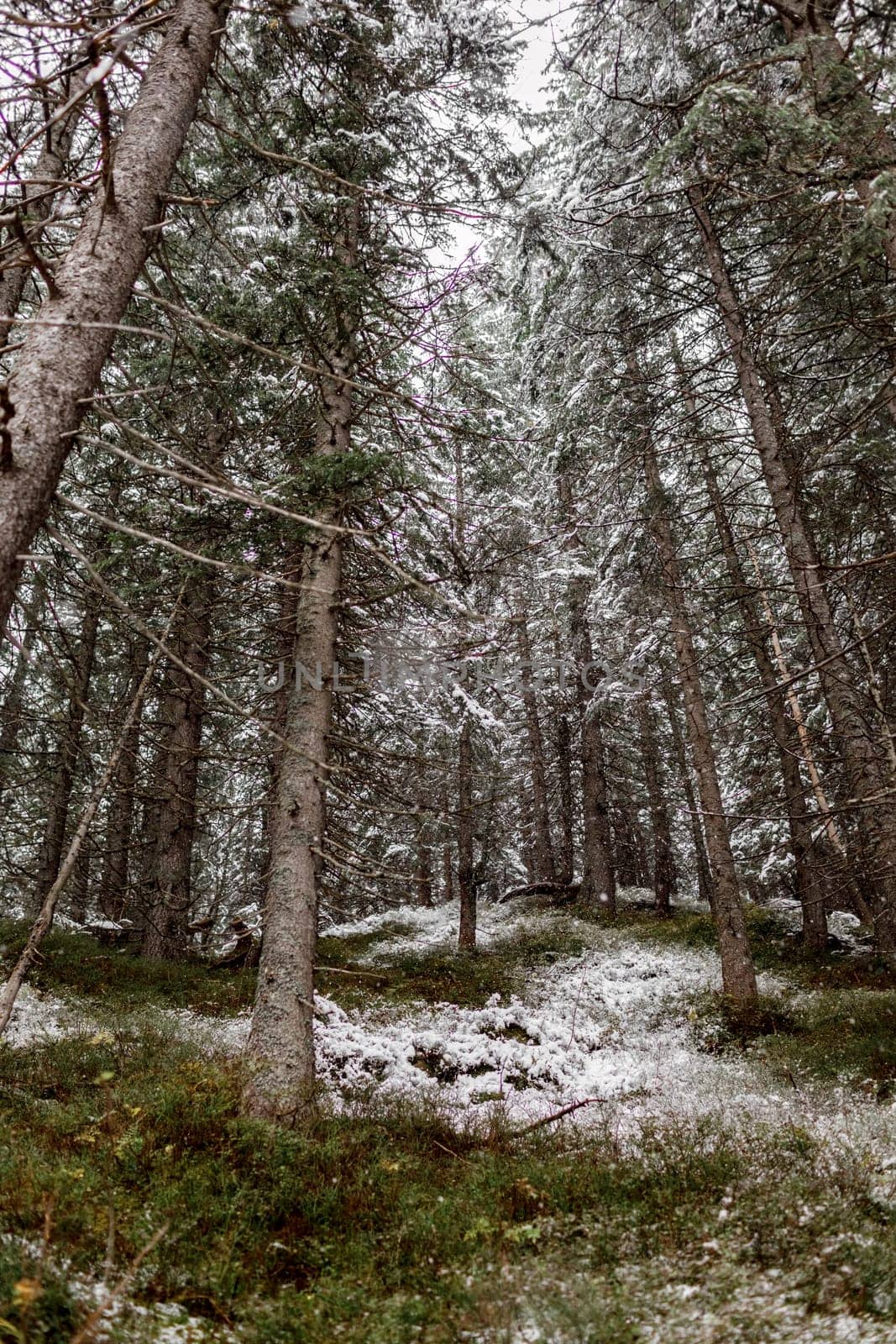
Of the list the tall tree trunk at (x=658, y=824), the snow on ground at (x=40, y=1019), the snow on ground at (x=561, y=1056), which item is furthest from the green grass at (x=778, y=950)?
the snow on ground at (x=40, y=1019)

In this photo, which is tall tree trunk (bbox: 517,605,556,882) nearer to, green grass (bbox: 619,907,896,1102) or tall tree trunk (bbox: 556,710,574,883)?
tall tree trunk (bbox: 556,710,574,883)

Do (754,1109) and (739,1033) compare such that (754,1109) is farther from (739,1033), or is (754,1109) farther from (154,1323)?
(154,1323)

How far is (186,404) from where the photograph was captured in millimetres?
8500

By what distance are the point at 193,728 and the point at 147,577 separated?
5.14 metres


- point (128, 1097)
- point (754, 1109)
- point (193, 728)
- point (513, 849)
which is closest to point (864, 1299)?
point (754, 1109)

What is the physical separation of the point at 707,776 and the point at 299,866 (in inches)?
316

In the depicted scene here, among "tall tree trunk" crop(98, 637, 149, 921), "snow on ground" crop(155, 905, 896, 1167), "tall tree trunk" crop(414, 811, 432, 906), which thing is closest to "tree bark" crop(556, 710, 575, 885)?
"tall tree trunk" crop(414, 811, 432, 906)

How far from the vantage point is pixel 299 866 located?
655 centimetres

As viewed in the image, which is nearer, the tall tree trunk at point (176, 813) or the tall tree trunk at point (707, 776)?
the tall tree trunk at point (707, 776)

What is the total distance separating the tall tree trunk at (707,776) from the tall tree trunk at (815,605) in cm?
158

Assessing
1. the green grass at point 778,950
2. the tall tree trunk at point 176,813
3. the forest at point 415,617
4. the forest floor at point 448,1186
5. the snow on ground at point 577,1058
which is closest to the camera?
the forest floor at point 448,1186

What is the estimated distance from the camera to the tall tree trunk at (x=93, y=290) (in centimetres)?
329

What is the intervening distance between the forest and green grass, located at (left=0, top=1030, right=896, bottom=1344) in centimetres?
4

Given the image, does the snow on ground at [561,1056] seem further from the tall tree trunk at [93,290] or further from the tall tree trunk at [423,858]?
the tall tree trunk at [93,290]
